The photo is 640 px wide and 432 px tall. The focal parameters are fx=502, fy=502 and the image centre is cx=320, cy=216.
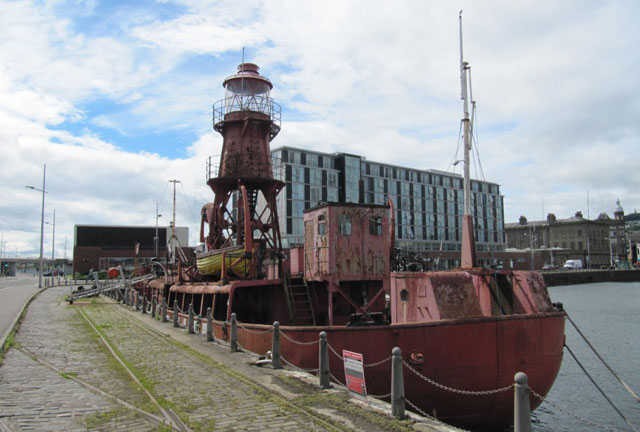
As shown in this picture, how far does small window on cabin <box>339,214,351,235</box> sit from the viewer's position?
15.7m

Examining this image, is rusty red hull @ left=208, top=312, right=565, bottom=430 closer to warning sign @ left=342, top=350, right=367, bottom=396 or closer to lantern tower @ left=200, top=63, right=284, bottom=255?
warning sign @ left=342, top=350, right=367, bottom=396

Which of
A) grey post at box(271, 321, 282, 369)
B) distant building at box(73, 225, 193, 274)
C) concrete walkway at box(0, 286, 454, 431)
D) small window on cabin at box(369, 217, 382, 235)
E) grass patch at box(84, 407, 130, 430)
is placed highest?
distant building at box(73, 225, 193, 274)

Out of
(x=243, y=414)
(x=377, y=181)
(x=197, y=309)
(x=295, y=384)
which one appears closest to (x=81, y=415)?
(x=243, y=414)

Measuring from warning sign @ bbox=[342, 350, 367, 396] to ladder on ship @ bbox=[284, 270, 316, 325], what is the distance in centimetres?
789

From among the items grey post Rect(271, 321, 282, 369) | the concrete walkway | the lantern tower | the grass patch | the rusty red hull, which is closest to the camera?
the grass patch

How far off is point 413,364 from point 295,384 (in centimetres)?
271

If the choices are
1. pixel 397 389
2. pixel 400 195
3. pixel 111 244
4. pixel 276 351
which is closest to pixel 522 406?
pixel 397 389

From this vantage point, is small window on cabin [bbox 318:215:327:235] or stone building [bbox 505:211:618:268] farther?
stone building [bbox 505:211:618:268]

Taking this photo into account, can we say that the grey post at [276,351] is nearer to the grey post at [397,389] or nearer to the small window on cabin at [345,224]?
the grey post at [397,389]

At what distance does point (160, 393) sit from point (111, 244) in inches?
3249

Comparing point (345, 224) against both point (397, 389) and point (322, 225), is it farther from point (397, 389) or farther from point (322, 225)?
point (397, 389)

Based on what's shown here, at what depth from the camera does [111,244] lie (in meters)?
85.1

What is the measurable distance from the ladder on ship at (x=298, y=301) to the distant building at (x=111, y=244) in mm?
65838

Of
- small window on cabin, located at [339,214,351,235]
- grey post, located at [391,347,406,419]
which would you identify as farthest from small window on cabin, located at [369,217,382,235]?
grey post, located at [391,347,406,419]
